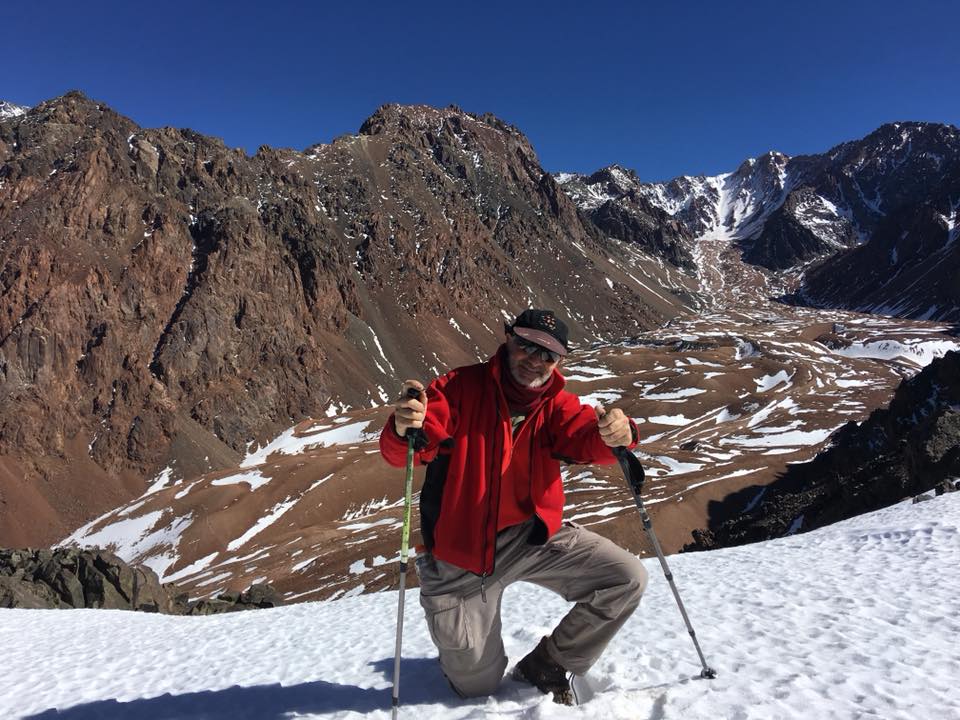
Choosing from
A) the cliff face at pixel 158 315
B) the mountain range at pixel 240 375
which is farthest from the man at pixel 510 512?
the cliff face at pixel 158 315

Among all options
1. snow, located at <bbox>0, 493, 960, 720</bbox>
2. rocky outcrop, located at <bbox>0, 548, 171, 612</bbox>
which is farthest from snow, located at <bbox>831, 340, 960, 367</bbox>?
rocky outcrop, located at <bbox>0, 548, 171, 612</bbox>

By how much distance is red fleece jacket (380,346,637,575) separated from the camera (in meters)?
5.11

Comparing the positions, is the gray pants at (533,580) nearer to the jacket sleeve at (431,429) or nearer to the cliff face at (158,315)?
the jacket sleeve at (431,429)

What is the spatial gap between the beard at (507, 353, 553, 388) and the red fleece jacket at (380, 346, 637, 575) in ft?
0.60

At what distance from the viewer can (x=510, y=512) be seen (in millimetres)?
5273

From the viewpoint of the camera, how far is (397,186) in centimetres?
19438

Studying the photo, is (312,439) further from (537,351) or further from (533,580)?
(537,351)

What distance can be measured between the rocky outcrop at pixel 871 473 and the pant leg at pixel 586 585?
1767cm

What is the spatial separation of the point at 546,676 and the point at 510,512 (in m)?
1.68

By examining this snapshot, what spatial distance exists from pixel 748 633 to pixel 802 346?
571 ft

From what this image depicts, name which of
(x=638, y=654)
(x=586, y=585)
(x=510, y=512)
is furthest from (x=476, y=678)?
(x=638, y=654)

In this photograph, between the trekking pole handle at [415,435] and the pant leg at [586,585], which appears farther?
the pant leg at [586,585]

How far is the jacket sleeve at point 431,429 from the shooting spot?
4980 millimetres

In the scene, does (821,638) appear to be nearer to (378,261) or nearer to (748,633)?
(748,633)
